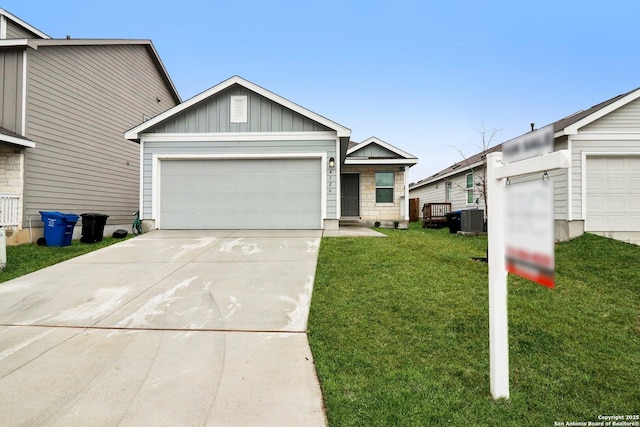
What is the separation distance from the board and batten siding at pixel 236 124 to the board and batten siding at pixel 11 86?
3329mm

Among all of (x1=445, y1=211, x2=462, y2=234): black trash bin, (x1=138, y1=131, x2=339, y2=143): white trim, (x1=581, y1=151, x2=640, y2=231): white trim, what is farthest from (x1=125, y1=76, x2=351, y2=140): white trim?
(x1=581, y1=151, x2=640, y2=231): white trim

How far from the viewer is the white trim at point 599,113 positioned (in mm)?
9125

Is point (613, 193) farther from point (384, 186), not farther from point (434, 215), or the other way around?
point (384, 186)

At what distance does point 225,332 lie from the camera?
3.57 m

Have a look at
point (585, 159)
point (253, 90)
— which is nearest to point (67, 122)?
point (253, 90)

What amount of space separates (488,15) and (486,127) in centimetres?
587

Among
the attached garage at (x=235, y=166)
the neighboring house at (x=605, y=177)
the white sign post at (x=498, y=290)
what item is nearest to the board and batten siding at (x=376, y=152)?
the attached garage at (x=235, y=166)

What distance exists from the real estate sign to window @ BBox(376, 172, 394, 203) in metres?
12.7

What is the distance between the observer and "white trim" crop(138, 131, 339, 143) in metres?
9.90

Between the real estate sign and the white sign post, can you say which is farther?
the white sign post

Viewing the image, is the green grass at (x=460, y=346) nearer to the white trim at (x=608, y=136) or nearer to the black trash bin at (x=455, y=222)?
the white trim at (x=608, y=136)

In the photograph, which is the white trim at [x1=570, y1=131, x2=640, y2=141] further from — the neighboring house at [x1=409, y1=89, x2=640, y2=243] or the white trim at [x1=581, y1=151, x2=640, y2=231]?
the white trim at [x1=581, y1=151, x2=640, y2=231]

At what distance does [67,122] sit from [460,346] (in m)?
12.5

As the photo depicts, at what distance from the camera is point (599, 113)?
9.16 m
